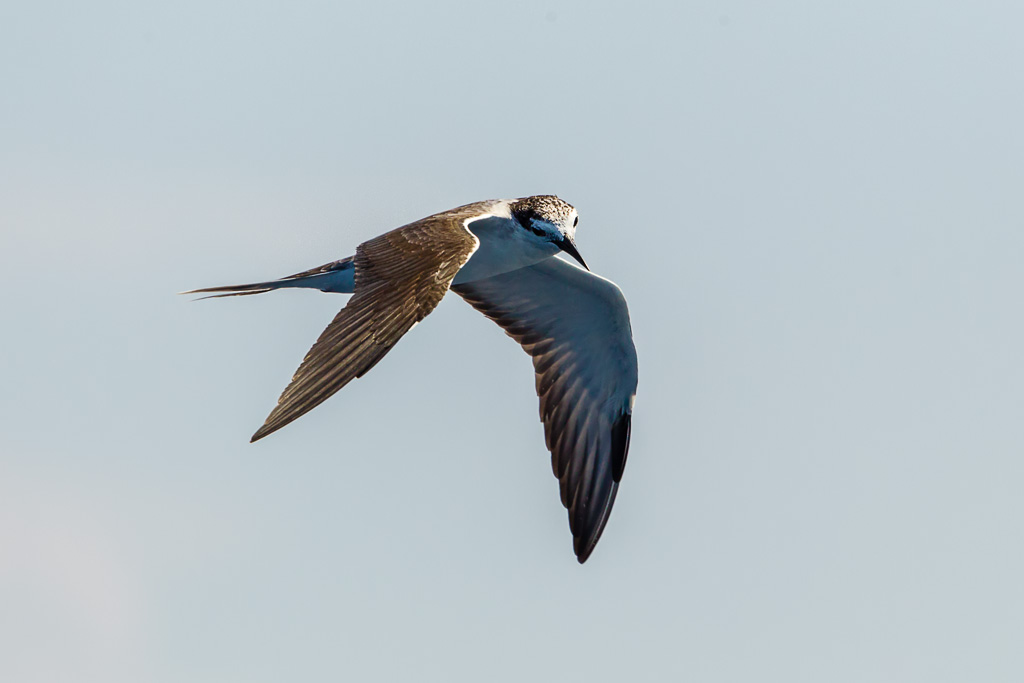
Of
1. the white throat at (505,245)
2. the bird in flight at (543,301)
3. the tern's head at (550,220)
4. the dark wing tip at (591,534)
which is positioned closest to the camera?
the bird in flight at (543,301)

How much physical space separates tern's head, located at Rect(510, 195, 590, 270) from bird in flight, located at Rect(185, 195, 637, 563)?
0.02 m

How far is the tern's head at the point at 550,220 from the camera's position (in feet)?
65.3

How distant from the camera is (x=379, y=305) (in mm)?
16734

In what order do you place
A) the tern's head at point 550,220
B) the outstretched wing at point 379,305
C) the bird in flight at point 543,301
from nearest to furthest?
the outstretched wing at point 379,305
the bird in flight at point 543,301
the tern's head at point 550,220

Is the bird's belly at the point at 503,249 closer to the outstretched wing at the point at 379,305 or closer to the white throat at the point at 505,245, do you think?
the white throat at the point at 505,245

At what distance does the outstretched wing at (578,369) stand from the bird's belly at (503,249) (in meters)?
1.64

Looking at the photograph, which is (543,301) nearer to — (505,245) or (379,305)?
(505,245)

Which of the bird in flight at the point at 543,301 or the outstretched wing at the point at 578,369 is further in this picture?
the outstretched wing at the point at 578,369

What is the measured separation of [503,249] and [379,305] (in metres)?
4.13

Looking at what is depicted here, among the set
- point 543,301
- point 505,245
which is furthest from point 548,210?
point 543,301

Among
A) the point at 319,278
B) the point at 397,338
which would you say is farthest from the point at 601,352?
the point at 397,338

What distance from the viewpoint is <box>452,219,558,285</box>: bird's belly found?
20.3 m

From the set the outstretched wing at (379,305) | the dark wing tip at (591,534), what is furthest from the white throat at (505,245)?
the dark wing tip at (591,534)

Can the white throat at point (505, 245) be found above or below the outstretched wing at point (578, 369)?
above
